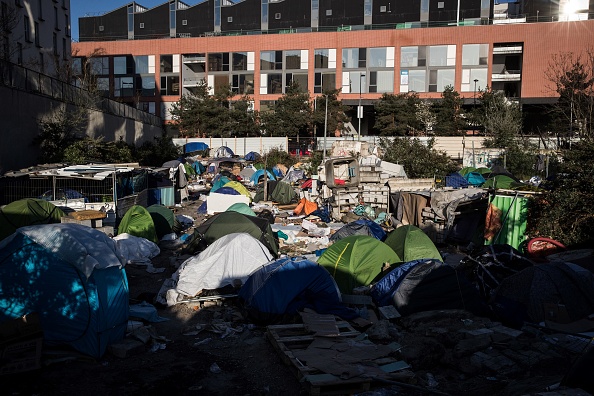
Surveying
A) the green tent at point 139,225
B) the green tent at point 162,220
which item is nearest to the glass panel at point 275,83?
the green tent at point 162,220

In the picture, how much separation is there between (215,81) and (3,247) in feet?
164

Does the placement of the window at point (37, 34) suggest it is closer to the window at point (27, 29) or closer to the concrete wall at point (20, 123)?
the window at point (27, 29)

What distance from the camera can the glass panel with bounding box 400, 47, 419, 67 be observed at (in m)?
50.8

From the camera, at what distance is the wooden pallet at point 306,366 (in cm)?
680

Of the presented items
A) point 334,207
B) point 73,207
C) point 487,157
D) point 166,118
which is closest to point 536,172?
point 487,157

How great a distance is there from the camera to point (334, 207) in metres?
22.0

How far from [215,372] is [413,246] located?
682cm

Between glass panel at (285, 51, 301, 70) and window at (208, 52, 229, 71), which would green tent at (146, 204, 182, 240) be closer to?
glass panel at (285, 51, 301, 70)

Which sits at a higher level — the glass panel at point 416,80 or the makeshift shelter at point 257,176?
the glass panel at point 416,80

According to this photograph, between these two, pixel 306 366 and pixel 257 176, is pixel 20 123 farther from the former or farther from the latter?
pixel 306 366

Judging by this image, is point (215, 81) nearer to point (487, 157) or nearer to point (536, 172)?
point (487, 157)

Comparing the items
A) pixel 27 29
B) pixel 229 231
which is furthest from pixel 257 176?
pixel 229 231

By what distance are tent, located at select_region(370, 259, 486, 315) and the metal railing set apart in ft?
61.6

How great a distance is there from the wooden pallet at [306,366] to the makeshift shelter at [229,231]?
6099 millimetres
